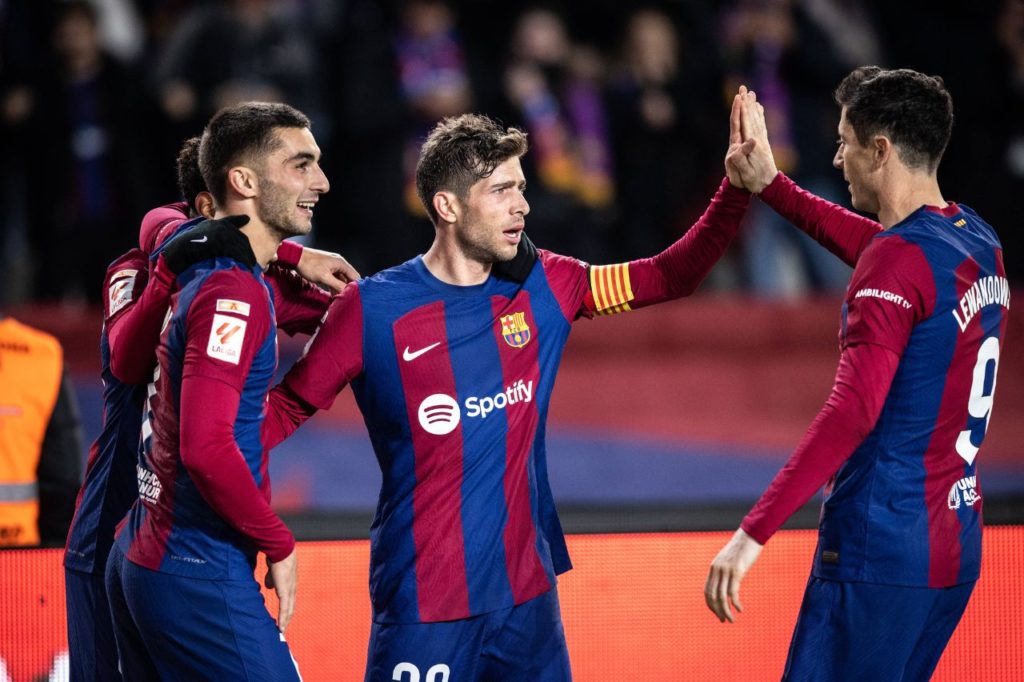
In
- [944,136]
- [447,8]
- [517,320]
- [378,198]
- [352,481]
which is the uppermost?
[447,8]

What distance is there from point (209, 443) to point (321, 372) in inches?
20.0

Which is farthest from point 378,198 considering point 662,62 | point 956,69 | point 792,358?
point 956,69

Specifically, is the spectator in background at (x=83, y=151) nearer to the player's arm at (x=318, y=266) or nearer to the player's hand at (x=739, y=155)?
the player's arm at (x=318, y=266)

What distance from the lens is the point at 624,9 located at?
36.1ft

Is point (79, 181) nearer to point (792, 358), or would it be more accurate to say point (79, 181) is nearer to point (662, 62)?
point (662, 62)

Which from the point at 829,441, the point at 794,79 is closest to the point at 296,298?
the point at 829,441

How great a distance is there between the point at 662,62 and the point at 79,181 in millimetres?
4398

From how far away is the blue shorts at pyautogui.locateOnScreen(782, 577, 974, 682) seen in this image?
3.36 metres

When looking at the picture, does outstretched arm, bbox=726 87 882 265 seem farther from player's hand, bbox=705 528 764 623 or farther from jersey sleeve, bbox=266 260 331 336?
jersey sleeve, bbox=266 260 331 336

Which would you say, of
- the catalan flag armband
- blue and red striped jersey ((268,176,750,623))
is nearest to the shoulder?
blue and red striped jersey ((268,176,750,623))

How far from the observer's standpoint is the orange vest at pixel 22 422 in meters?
4.35

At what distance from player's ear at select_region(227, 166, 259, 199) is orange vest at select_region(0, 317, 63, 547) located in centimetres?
125

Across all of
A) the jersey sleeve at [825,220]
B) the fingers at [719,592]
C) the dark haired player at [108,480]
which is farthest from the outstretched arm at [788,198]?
the dark haired player at [108,480]

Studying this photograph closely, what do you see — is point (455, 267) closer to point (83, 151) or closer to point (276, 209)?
point (276, 209)
